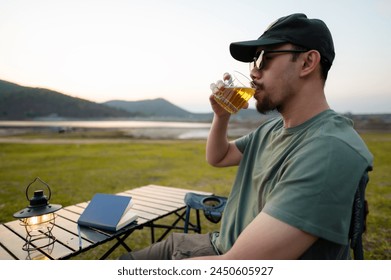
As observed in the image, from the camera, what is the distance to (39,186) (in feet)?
25.0

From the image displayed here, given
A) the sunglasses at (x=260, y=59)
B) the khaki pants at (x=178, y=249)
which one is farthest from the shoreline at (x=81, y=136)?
the sunglasses at (x=260, y=59)

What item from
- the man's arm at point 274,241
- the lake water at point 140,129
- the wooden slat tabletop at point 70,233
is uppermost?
the man's arm at point 274,241

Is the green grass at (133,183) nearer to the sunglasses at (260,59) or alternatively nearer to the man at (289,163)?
the man at (289,163)

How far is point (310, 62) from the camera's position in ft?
4.68

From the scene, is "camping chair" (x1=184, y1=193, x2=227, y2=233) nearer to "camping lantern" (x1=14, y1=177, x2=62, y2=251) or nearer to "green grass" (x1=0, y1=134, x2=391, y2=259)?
"camping lantern" (x1=14, y1=177, x2=62, y2=251)

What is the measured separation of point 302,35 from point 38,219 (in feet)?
7.77

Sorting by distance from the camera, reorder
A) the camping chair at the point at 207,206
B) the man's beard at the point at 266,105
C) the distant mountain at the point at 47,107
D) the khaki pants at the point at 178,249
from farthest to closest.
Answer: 1. the distant mountain at the point at 47,107
2. the camping chair at the point at 207,206
3. the khaki pants at the point at 178,249
4. the man's beard at the point at 266,105

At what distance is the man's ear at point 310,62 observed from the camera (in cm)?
141

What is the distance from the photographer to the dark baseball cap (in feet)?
4.57

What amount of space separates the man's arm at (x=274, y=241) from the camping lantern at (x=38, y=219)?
145 cm

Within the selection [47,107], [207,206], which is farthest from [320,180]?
[47,107]
